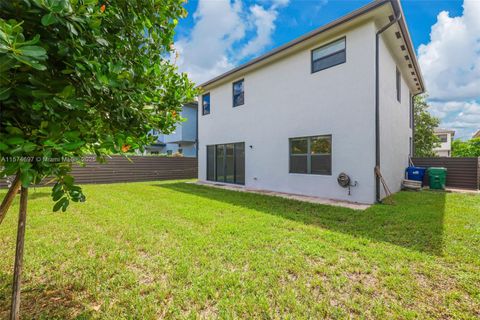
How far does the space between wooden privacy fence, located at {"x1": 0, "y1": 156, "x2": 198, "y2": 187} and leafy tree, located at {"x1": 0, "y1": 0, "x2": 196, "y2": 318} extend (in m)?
10.8

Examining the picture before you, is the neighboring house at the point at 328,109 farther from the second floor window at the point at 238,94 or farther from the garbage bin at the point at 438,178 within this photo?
the garbage bin at the point at 438,178

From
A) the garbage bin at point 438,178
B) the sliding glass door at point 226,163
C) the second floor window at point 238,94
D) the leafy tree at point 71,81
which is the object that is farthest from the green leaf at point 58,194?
the garbage bin at point 438,178

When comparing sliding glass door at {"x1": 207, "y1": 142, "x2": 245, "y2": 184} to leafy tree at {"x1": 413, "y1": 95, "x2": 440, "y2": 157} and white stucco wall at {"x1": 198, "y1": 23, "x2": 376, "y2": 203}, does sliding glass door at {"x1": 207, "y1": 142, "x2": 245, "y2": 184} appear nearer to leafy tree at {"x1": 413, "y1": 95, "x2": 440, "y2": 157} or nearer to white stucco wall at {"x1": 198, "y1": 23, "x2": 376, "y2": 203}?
white stucco wall at {"x1": 198, "y1": 23, "x2": 376, "y2": 203}

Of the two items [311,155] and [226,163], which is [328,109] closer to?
[311,155]

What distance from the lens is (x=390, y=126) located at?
318 inches

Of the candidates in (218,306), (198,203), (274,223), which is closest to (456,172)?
(274,223)

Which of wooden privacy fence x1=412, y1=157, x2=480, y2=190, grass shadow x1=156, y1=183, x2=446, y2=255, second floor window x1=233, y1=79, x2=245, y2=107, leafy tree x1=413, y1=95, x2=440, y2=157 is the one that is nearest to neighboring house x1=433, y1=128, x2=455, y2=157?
leafy tree x1=413, y1=95, x2=440, y2=157

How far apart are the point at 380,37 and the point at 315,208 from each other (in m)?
5.68

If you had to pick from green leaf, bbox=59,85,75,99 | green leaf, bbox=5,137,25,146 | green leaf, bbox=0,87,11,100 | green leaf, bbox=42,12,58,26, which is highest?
green leaf, bbox=42,12,58,26

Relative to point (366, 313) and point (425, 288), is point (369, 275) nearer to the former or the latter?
point (425, 288)

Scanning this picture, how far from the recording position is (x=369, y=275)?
9.27 feet

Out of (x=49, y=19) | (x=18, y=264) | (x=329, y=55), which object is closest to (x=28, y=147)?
(x=49, y=19)

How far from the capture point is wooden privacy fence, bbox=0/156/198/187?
39.3ft

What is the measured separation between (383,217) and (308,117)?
163 inches
